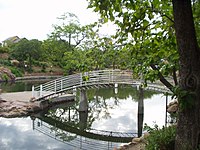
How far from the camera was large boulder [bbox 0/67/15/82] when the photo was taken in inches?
1128

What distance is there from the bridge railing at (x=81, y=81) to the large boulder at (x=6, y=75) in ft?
41.7

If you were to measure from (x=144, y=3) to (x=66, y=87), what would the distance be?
13.1 meters

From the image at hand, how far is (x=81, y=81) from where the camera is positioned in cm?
1588

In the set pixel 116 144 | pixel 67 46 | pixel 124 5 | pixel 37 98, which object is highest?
pixel 67 46

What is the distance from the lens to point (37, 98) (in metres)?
16.0

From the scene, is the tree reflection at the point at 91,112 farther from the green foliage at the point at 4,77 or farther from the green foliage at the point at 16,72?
the green foliage at the point at 16,72

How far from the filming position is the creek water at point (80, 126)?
10.8 meters

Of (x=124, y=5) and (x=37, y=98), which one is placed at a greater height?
(x=124, y=5)

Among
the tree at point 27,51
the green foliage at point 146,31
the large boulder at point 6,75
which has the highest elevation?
the tree at point 27,51

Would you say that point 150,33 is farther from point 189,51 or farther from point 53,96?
point 53,96

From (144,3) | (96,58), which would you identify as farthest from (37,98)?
(144,3)

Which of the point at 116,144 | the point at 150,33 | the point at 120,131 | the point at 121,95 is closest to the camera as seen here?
the point at 150,33

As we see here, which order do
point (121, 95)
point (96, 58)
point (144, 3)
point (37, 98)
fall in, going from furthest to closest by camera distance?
point (121, 95)
point (37, 98)
point (96, 58)
point (144, 3)

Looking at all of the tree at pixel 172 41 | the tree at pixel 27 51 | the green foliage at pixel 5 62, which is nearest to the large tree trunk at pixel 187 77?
the tree at pixel 172 41
